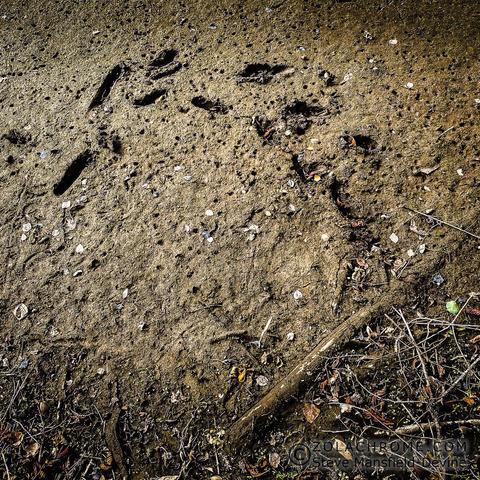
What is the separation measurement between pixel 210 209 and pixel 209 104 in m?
0.84

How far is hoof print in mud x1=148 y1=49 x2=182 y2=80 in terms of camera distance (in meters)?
2.94

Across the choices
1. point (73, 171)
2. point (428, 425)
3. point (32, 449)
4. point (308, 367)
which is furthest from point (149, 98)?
point (428, 425)

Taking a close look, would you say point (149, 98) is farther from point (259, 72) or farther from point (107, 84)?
point (259, 72)

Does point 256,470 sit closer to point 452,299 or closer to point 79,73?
point 452,299

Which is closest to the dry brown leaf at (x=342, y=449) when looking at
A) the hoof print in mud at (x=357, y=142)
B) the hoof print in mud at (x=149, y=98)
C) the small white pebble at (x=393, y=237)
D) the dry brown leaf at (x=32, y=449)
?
the small white pebble at (x=393, y=237)

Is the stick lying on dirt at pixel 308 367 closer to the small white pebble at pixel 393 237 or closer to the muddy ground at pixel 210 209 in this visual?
the muddy ground at pixel 210 209

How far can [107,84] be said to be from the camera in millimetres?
2977

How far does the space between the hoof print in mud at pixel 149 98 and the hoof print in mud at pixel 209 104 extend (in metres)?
0.25

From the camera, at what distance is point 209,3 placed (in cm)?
323

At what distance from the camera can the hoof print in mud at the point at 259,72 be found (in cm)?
281

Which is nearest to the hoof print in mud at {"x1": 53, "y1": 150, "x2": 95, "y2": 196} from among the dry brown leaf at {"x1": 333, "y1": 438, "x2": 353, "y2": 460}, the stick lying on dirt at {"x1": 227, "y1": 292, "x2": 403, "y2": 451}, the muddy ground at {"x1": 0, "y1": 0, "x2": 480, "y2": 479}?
the muddy ground at {"x1": 0, "y1": 0, "x2": 480, "y2": 479}

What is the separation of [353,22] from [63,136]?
2213mm

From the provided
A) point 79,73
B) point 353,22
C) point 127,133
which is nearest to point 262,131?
point 127,133

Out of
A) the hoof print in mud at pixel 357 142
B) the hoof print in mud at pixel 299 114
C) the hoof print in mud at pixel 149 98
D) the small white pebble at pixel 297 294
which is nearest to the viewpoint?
the small white pebble at pixel 297 294
